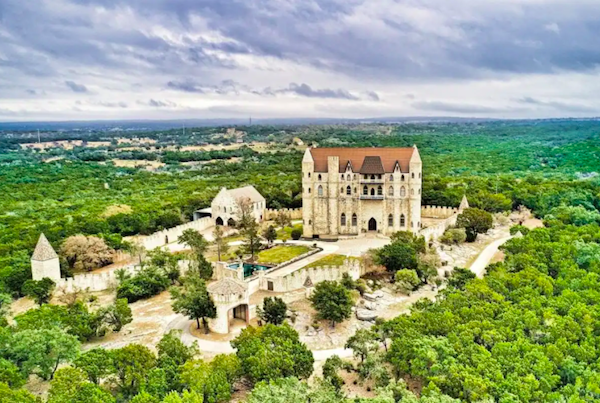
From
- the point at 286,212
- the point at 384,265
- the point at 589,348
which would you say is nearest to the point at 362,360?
the point at 589,348

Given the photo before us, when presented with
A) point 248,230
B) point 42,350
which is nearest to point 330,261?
point 248,230

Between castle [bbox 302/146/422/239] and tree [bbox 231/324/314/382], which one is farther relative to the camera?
castle [bbox 302/146/422/239]

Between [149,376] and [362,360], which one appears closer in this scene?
[149,376]

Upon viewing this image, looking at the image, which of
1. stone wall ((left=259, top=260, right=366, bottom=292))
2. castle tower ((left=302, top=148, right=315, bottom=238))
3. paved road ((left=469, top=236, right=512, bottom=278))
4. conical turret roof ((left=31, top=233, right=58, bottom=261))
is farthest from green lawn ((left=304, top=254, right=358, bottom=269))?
conical turret roof ((left=31, top=233, right=58, bottom=261))

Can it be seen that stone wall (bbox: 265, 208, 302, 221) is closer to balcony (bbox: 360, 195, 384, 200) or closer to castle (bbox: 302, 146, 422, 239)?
castle (bbox: 302, 146, 422, 239)

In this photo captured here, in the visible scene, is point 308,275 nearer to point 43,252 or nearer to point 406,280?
point 406,280

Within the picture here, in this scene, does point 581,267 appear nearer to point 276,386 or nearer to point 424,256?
point 424,256

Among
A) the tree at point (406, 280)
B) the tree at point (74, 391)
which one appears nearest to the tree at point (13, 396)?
the tree at point (74, 391)
